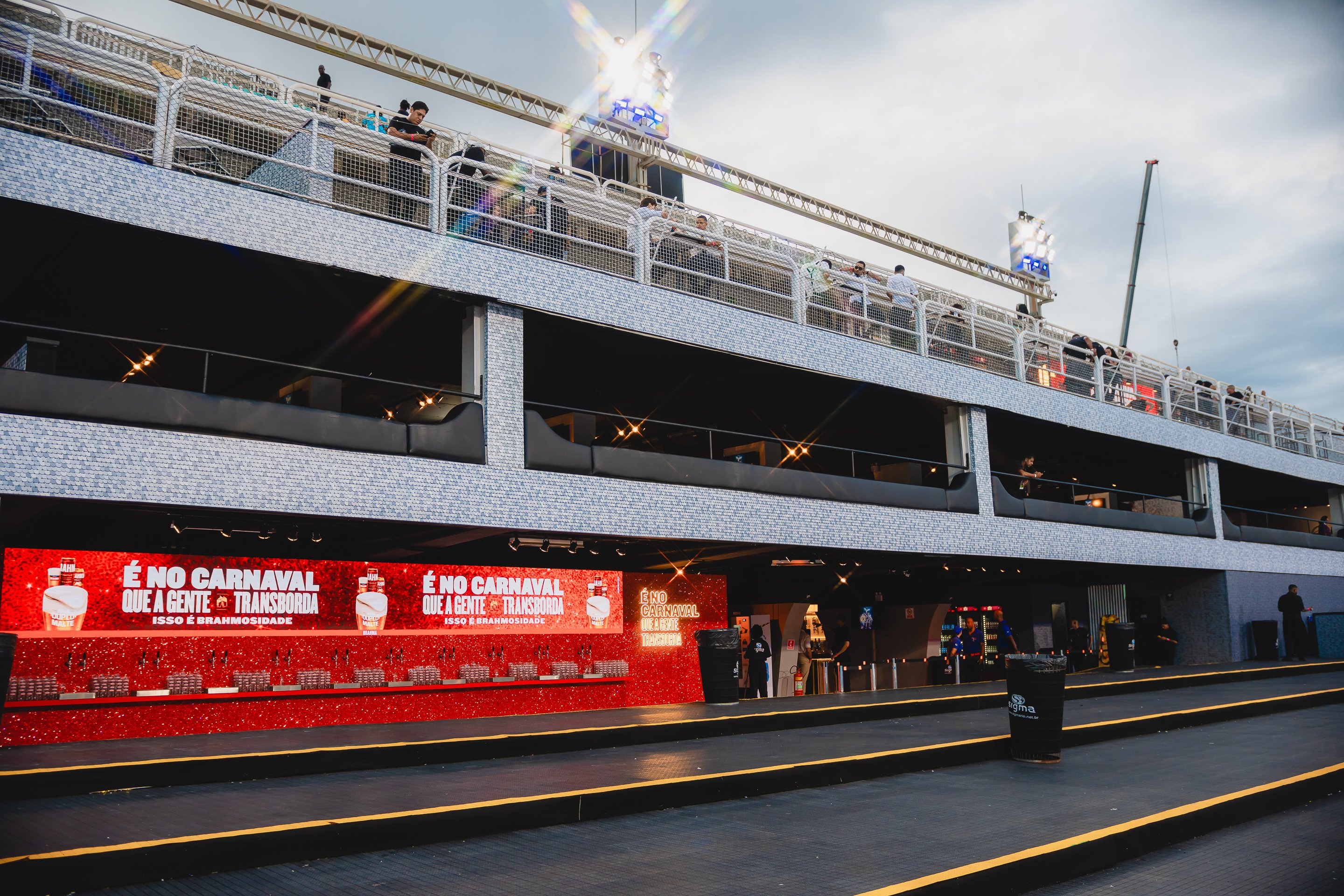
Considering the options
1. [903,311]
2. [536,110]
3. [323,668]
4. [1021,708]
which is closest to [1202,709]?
[1021,708]

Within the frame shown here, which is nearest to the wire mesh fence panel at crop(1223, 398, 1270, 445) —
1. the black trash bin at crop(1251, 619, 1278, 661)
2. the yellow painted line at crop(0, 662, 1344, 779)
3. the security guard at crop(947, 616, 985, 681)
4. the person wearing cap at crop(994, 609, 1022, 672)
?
the black trash bin at crop(1251, 619, 1278, 661)

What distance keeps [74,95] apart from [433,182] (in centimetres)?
399

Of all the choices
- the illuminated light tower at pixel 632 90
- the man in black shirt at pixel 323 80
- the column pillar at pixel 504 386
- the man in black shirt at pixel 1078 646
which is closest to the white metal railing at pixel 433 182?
the man in black shirt at pixel 323 80

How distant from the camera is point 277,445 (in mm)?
10922

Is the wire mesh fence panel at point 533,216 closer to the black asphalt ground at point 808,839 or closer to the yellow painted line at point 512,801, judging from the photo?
the yellow painted line at point 512,801

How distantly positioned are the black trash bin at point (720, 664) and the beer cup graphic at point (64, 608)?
799cm

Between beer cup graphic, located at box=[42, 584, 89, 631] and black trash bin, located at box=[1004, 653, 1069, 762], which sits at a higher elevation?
beer cup graphic, located at box=[42, 584, 89, 631]

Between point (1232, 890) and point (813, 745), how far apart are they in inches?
192

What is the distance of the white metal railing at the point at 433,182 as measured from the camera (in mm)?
10422

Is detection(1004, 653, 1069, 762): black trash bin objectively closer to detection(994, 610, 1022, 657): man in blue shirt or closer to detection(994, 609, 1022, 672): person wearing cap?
detection(994, 609, 1022, 672): person wearing cap

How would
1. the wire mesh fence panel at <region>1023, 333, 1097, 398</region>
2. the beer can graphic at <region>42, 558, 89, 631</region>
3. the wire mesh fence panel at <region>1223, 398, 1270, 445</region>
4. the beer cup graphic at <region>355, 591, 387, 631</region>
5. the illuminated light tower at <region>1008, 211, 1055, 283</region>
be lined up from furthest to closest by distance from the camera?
1. the illuminated light tower at <region>1008, 211, 1055, 283</region>
2. the wire mesh fence panel at <region>1223, 398, 1270, 445</region>
3. the wire mesh fence panel at <region>1023, 333, 1097, 398</region>
4. the beer cup graphic at <region>355, 591, 387, 631</region>
5. the beer can graphic at <region>42, 558, 89, 631</region>

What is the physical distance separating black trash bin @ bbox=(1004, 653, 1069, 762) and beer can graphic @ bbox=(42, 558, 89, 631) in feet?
33.1

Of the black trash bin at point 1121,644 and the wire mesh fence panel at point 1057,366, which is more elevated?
the wire mesh fence panel at point 1057,366

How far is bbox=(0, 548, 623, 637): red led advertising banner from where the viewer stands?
35.8ft
